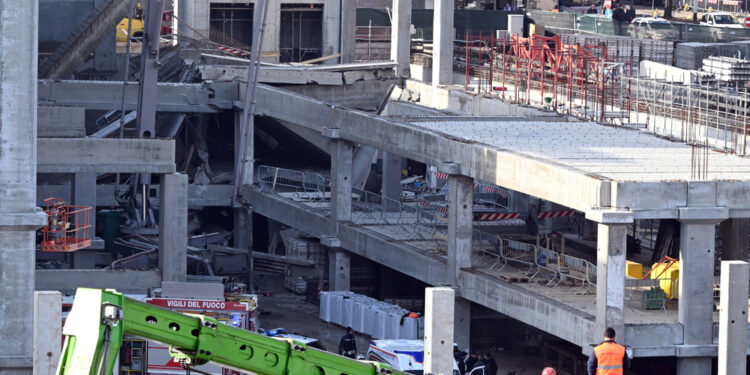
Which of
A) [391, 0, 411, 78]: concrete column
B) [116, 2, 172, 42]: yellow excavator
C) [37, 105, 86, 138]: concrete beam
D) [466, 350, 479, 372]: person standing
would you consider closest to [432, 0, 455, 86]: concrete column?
[391, 0, 411, 78]: concrete column

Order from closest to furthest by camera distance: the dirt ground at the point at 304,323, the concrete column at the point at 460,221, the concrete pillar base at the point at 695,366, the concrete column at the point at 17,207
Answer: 1. the concrete column at the point at 17,207
2. the concrete pillar base at the point at 695,366
3. the concrete column at the point at 460,221
4. the dirt ground at the point at 304,323

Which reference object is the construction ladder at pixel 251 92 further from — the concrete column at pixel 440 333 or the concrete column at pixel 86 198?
the concrete column at pixel 440 333

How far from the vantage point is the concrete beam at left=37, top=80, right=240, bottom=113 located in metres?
59.2

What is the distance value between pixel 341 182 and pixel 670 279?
47.3 ft

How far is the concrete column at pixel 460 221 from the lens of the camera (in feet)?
149

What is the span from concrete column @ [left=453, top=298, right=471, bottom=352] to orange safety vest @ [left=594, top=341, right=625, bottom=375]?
63.3 feet

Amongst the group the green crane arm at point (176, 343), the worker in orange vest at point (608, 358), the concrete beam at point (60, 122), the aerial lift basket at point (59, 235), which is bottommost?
the aerial lift basket at point (59, 235)

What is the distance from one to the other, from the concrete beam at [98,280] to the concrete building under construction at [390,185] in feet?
0.19

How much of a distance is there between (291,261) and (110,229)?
6064mm

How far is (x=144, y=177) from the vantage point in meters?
53.0

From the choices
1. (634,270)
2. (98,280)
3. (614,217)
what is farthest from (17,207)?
(634,270)

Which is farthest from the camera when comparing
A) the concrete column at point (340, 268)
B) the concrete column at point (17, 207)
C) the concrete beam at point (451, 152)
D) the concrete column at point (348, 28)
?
the concrete column at point (348, 28)

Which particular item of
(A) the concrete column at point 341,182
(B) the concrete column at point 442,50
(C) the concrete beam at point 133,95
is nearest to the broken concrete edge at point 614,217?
(A) the concrete column at point 341,182

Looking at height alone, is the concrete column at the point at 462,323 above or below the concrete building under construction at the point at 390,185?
below
